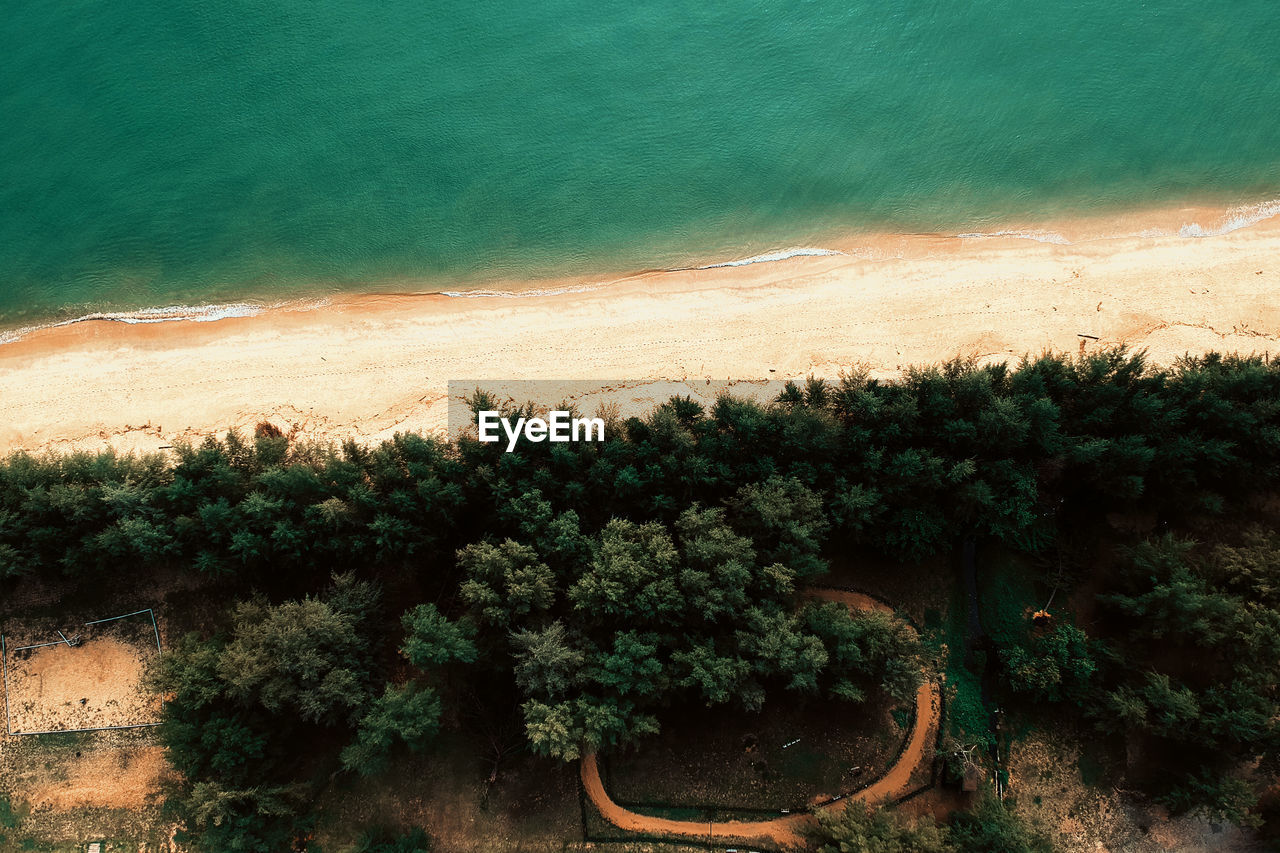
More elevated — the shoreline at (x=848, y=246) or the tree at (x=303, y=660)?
the shoreline at (x=848, y=246)

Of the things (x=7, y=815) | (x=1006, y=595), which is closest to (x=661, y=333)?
(x=1006, y=595)

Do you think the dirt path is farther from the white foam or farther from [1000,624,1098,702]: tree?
the white foam

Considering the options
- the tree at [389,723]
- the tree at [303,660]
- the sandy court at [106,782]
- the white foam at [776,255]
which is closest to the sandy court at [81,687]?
the sandy court at [106,782]

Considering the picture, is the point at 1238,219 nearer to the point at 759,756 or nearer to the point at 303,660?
the point at 759,756

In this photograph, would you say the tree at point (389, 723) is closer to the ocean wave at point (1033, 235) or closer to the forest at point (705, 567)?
the forest at point (705, 567)

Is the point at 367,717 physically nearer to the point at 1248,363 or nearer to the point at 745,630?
the point at 745,630

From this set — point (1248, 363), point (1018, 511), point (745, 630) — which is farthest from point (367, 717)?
point (1248, 363)

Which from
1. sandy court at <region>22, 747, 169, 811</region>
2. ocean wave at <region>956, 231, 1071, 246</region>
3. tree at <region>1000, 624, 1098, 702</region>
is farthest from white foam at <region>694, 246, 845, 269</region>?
sandy court at <region>22, 747, 169, 811</region>

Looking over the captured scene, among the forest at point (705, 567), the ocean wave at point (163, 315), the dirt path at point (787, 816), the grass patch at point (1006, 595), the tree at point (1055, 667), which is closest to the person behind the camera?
the forest at point (705, 567)
